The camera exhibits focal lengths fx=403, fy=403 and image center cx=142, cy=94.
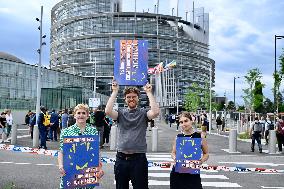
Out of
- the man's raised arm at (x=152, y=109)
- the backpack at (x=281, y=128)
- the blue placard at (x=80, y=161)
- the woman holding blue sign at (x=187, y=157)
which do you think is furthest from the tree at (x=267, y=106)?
the blue placard at (x=80, y=161)

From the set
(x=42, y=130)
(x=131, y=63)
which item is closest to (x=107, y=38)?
(x=42, y=130)

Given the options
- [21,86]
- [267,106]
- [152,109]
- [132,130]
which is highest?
[21,86]

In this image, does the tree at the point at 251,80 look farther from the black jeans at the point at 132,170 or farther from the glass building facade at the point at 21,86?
the black jeans at the point at 132,170

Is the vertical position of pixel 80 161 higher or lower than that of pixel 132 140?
lower

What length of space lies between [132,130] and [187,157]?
0.94 meters

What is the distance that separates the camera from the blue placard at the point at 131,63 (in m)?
5.80

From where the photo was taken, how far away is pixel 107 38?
11325cm

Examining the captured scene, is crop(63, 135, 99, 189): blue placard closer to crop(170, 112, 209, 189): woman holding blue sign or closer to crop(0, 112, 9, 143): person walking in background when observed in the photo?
crop(170, 112, 209, 189): woman holding blue sign

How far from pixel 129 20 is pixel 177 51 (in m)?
16.5

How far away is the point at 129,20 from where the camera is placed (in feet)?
376

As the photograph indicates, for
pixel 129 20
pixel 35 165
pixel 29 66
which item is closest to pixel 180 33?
pixel 129 20

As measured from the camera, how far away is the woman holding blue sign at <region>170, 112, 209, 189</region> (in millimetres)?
5391

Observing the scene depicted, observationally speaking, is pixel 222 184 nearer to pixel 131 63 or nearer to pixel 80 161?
pixel 131 63

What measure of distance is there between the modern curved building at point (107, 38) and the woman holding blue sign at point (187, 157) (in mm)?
105285
